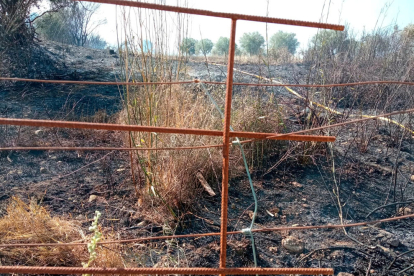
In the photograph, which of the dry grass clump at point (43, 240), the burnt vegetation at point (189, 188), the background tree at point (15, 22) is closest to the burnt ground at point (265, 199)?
the burnt vegetation at point (189, 188)

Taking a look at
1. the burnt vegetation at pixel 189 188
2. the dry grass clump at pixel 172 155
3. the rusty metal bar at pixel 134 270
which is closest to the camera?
the rusty metal bar at pixel 134 270

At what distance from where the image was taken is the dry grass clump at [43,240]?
1.94 m

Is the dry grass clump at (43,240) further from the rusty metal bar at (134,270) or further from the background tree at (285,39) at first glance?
the background tree at (285,39)

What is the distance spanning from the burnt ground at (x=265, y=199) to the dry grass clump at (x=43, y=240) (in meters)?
0.17

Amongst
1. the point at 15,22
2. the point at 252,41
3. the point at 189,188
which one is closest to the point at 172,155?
the point at 189,188

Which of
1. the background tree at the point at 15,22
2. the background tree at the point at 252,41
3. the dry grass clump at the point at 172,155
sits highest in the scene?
the background tree at the point at 252,41

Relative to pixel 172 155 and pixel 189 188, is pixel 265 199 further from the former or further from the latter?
pixel 172 155

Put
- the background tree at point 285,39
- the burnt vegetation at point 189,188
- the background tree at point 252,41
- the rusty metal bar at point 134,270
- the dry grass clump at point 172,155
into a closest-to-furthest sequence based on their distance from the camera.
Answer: the rusty metal bar at point 134,270
the burnt vegetation at point 189,188
the dry grass clump at point 172,155
the background tree at point 252,41
the background tree at point 285,39

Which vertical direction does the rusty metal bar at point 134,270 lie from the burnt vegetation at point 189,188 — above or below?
above

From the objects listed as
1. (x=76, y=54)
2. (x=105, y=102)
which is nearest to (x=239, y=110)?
(x=105, y=102)

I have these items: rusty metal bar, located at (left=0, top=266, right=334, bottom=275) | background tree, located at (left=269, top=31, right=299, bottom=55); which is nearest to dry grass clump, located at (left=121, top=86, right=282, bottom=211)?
rusty metal bar, located at (left=0, top=266, right=334, bottom=275)

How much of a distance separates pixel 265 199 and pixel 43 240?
1.65 meters

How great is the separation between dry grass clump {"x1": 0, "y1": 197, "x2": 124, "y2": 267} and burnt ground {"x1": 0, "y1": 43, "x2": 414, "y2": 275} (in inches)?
6.7

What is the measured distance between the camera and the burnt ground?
2.20 m
